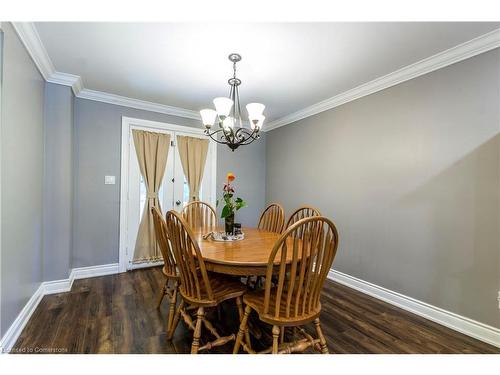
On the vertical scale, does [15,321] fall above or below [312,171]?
below

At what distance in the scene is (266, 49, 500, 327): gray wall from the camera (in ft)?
6.10

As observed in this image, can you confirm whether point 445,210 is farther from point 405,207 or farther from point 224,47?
point 224,47

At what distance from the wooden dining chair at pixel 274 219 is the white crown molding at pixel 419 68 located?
5.27 ft

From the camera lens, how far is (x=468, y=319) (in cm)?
191

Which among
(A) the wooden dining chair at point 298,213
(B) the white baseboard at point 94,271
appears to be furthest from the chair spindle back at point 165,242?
(B) the white baseboard at point 94,271

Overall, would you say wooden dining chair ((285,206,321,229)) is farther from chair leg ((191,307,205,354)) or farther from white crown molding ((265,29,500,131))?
white crown molding ((265,29,500,131))

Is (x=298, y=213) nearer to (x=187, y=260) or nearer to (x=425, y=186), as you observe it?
(x=425, y=186)

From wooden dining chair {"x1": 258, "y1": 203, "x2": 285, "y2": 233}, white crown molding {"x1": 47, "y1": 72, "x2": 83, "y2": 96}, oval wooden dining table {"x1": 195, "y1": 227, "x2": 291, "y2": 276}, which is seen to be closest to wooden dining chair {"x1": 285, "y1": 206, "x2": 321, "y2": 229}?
wooden dining chair {"x1": 258, "y1": 203, "x2": 285, "y2": 233}

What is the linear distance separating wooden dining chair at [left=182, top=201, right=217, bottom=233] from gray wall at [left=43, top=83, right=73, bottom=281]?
1.32 m

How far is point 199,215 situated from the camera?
9.68 ft

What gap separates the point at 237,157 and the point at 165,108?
141 cm
